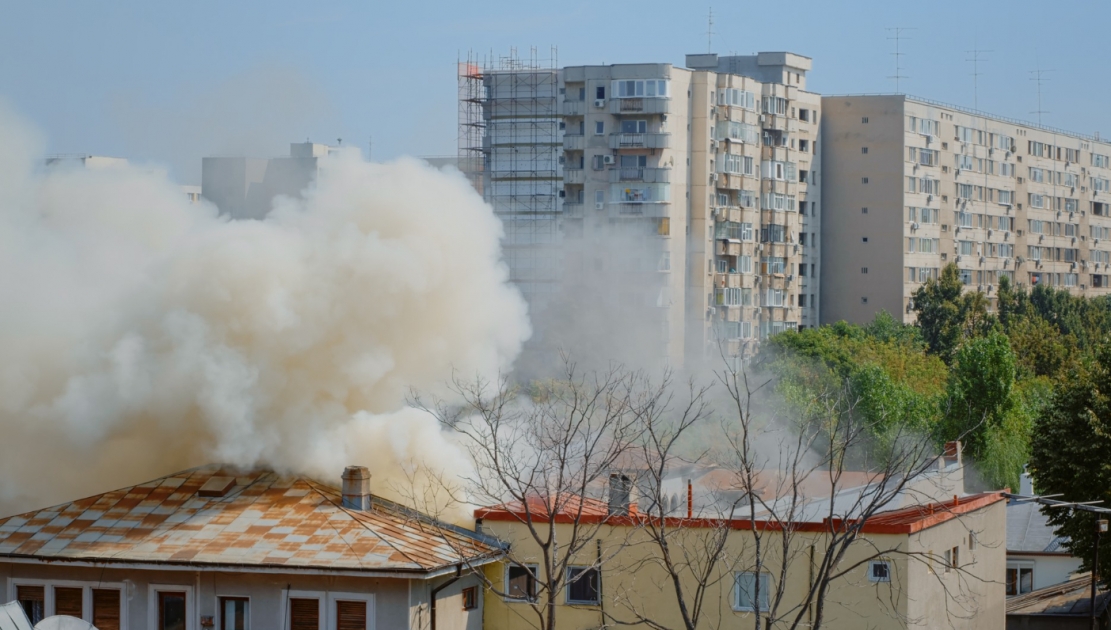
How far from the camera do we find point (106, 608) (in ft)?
75.6

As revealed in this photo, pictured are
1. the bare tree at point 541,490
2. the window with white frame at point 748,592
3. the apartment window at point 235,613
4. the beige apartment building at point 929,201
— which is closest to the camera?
the bare tree at point 541,490

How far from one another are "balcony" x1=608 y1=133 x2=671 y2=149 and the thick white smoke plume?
121ft

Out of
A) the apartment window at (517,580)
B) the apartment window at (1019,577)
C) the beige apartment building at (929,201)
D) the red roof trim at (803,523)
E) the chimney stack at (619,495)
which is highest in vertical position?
the beige apartment building at (929,201)

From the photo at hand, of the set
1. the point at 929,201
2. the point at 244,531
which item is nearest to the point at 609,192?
the point at 929,201

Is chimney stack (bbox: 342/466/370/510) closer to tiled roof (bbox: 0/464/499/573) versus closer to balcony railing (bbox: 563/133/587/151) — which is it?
tiled roof (bbox: 0/464/499/573)

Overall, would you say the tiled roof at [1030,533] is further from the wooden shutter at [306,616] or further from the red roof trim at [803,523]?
the wooden shutter at [306,616]

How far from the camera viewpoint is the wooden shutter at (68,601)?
23266 millimetres

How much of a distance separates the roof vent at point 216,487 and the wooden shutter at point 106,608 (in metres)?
2.49

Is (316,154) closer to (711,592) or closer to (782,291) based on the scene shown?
(782,291)

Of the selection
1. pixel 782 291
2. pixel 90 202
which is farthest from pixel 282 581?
pixel 782 291

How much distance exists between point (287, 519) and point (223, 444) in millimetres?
3193

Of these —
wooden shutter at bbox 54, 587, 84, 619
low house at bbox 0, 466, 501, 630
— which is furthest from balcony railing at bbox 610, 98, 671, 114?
wooden shutter at bbox 54, 587, 84, 619

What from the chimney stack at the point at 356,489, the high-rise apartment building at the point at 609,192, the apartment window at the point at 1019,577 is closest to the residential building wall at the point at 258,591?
the chimney stack at the point at 356,489

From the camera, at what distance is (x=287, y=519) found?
2358 centimetres
